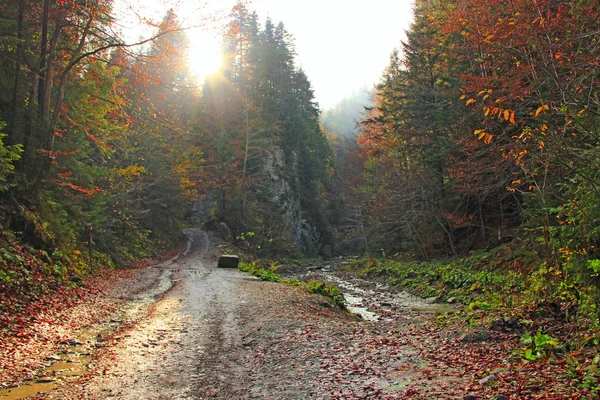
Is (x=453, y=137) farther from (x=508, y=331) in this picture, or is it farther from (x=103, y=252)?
(x=103, y=252)

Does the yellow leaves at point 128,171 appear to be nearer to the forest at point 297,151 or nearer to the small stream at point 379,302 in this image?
the forest at point 297,151

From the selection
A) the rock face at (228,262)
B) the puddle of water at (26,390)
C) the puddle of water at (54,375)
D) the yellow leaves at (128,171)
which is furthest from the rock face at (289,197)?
the puddle of water at (26,390)

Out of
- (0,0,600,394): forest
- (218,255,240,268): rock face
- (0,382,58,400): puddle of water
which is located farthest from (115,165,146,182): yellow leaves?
(0,382,58,400): puddle of water

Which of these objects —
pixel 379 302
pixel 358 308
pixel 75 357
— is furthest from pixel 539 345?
pixel 379 302

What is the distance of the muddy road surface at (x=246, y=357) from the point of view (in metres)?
5.49

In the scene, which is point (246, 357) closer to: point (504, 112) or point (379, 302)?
point (504, 112)

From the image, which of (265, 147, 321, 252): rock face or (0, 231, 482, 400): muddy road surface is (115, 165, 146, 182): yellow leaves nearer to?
(0, 231, 482, 400): muddy road surface

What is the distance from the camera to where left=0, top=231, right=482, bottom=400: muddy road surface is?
18.0 feet

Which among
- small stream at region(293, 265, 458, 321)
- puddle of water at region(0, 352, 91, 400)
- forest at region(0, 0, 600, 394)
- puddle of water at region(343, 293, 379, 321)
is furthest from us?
small stream at region(293, 265, 458, 321)

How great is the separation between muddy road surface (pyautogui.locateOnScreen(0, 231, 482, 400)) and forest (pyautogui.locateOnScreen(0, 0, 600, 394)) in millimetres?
2431

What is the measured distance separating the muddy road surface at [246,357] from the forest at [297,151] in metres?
2.43

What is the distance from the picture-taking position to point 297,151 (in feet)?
166

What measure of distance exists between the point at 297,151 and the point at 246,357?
44.4 m

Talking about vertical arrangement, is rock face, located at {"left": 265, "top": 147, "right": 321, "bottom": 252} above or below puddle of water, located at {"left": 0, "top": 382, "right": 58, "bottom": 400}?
above
